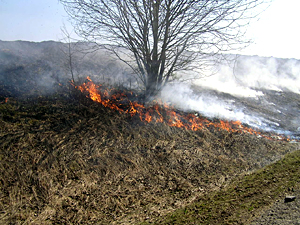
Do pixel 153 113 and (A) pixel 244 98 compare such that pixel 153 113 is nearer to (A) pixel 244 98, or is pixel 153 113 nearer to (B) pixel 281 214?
(B) pixel 281 214

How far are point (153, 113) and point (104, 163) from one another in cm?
298

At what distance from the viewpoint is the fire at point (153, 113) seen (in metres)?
6.97

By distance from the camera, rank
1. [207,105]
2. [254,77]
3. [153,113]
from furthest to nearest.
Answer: [254,77]
[207,105]
[153,113]

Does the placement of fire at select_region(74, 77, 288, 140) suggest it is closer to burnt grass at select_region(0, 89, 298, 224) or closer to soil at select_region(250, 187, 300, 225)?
burnt grass at select_region(0, 89, 298, 224)

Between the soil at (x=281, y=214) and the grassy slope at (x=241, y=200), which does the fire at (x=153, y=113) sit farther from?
the soil at (x=281, y=214)

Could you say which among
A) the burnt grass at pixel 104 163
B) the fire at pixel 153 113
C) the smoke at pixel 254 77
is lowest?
the burnt grass at pixel 104 163

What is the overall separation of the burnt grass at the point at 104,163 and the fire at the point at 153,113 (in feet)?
1.03

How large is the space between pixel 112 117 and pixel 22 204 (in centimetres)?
338

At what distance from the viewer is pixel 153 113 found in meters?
7.16

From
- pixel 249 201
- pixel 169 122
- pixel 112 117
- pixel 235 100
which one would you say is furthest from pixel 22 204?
pixel 235 100

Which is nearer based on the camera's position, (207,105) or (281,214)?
(281,214)

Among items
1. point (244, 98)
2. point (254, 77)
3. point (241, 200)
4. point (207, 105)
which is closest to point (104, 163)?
point (241, 200)

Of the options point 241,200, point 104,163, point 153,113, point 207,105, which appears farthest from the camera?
point 207,105

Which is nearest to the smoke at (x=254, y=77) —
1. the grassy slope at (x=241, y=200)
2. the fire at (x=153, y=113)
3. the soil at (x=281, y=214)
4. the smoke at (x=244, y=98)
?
the smoke at (x=244, y=98)
